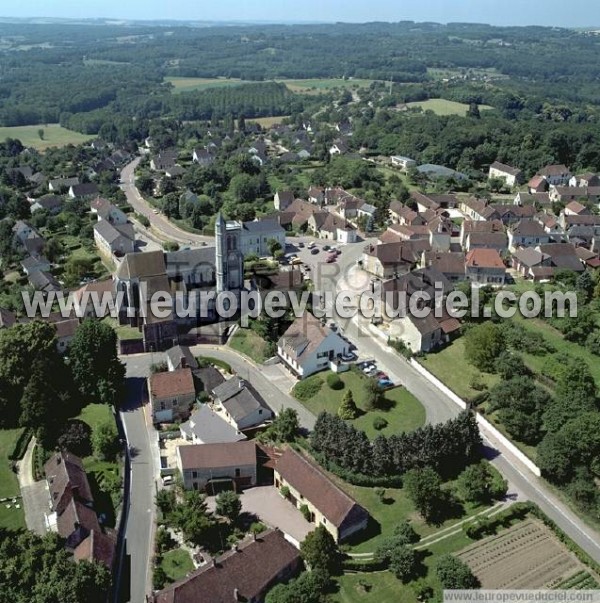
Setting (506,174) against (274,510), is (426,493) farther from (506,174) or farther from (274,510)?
(506,174)

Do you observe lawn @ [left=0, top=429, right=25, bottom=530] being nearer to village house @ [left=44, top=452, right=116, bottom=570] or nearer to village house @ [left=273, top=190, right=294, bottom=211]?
village house @ [left=44, top=452, right=116, bottom=570]

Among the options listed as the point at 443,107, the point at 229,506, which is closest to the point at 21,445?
the point at 229,506

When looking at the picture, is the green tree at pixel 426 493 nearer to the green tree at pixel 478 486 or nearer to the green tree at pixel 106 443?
the green tree at pixel 478 486

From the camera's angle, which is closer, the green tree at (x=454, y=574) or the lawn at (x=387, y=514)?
Answer: the green tree at (x=454, y=574)

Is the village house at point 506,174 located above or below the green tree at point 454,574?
above

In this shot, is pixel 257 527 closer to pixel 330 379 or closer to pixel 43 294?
pixel 330 379

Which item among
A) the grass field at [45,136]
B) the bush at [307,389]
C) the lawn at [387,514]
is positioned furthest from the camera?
the grass field at [45,136]

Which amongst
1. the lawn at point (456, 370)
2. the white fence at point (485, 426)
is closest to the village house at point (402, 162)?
the lawn at point (456, 370)
